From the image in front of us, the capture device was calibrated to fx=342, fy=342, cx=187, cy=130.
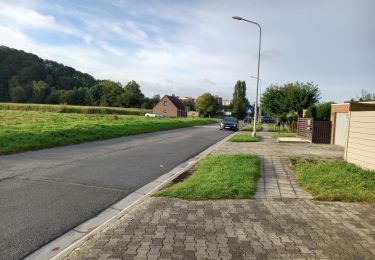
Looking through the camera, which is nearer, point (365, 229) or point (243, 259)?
point (243, 259)

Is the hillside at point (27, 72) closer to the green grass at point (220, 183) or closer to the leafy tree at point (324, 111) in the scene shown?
the leafy tree at point (324, 111)

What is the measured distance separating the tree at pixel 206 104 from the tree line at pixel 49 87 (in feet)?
80.0

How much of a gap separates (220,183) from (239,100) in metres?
103

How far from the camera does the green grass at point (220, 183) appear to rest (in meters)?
6.77

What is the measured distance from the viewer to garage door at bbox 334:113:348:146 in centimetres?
2019

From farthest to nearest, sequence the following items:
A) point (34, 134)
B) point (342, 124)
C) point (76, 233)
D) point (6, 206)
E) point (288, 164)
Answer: point (342, 124) → point (34, 134) → point (288, 164) → point (6, 206) → point (76, 233)

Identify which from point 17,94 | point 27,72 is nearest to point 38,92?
point 17,94

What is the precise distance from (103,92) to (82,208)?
10897 centimetres

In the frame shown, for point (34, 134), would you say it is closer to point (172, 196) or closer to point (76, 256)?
point (172, 196)

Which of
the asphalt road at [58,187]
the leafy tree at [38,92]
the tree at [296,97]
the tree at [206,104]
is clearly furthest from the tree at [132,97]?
the asphalt road at [58,187]

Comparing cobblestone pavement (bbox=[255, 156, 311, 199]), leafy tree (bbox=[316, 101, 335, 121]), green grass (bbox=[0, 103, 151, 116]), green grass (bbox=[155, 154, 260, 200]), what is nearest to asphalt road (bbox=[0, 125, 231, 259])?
green grass (bbox=[155, 154, 260, 200])

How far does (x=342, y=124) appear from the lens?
20.7 meters

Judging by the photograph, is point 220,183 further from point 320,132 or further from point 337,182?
point 320,132

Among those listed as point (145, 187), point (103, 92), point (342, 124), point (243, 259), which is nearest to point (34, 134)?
point (145, 187)
